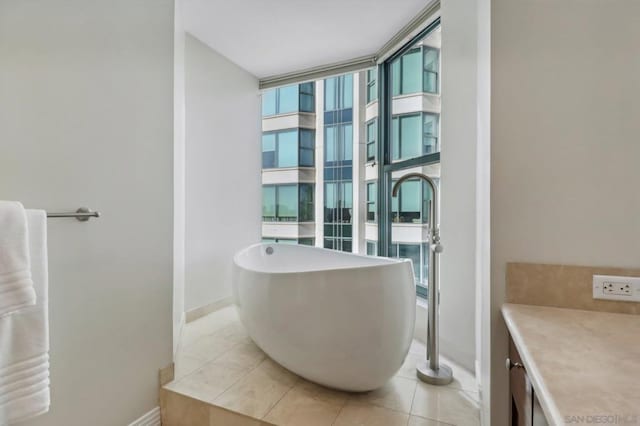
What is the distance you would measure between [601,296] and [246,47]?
3.18 m

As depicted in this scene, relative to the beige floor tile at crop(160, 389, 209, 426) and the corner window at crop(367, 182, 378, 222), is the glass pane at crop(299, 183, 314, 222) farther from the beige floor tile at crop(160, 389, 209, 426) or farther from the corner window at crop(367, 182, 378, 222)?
the beige floor tile at crop(160, 389, 209, 426)

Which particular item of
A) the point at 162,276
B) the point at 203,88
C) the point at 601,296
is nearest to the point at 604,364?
the point at 601,296

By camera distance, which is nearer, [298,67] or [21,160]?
[21,160]

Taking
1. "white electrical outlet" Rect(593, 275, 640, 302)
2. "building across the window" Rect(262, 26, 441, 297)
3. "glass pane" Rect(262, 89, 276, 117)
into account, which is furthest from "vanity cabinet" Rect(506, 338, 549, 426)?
"glass pane" Rect(262, 89, 276, 117)

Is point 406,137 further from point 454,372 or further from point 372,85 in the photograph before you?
point 454,372

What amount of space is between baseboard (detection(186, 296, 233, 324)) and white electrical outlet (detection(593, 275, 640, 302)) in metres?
2.78

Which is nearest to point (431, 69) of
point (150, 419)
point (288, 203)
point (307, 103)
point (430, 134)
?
point (430, 134)

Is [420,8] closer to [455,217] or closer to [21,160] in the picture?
[455,217]

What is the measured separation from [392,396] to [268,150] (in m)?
2.95

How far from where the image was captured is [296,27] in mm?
2723

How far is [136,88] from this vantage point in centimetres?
157

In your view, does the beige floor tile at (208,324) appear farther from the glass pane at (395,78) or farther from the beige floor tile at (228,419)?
the glass pane at (395,78)

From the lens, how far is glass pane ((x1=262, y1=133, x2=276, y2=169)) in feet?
12.7

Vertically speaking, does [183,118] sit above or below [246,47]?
below
